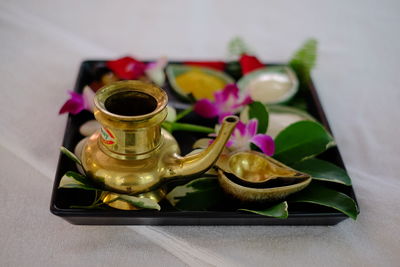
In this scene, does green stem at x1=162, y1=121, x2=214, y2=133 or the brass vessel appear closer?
the brass vessel

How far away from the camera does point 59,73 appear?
0.81m

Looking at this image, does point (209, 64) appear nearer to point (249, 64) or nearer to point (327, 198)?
point (249, 64)

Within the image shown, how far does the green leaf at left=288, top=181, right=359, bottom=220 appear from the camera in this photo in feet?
1.58

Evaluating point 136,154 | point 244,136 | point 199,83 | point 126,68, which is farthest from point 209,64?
point 136,154


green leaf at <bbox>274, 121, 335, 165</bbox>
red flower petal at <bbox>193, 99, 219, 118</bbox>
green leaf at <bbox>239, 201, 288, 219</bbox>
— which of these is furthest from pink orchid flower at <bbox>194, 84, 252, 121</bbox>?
green leaf at <bbox>239, 201, 288, 219</bbox>

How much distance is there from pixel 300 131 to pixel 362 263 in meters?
0.20

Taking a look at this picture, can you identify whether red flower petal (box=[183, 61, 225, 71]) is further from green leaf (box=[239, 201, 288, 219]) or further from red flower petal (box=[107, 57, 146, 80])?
green leaf (box=[239, 201, 288, 219])

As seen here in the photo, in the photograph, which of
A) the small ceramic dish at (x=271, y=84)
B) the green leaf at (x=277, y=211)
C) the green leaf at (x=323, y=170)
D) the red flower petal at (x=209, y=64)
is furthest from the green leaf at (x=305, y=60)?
the green leaf at (x=277, y=211)

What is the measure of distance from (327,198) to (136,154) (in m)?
0.25

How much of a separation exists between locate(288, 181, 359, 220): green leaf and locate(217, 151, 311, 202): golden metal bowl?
1.1 inches

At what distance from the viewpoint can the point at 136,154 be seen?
1.53 ft

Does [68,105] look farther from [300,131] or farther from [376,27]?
[376,27]

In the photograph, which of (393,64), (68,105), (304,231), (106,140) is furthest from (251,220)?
(393,64)

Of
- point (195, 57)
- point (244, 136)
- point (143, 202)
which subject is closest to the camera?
point (143, 202)
